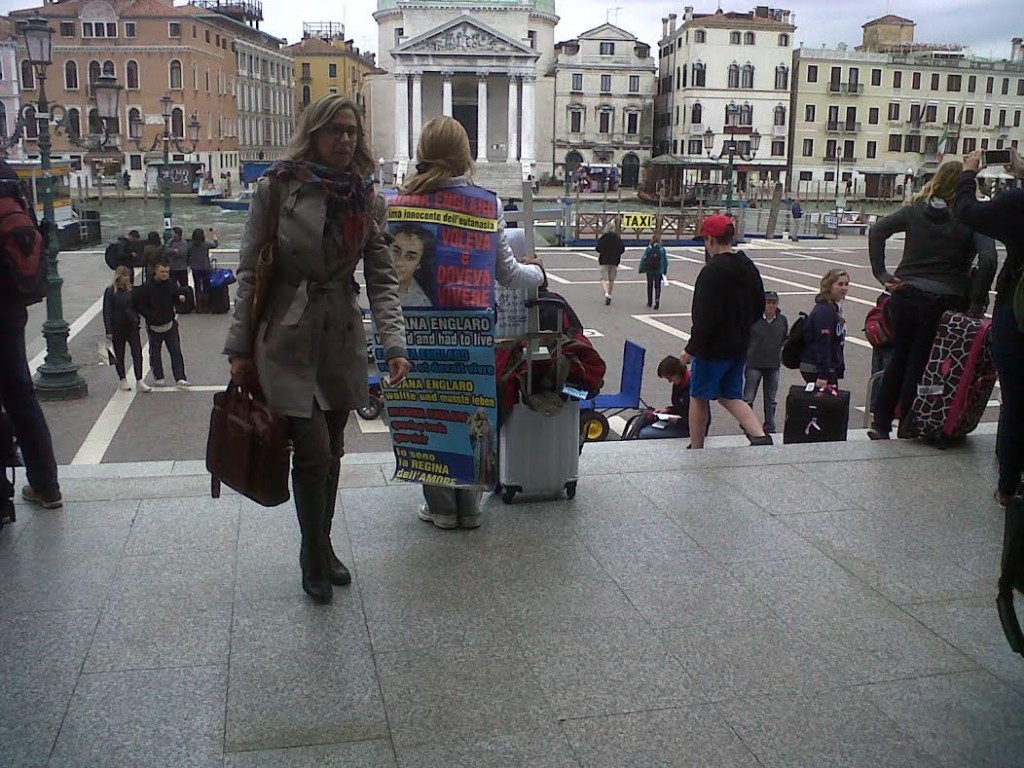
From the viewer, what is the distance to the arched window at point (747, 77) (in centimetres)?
7600

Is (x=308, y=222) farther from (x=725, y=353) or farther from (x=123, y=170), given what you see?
(x=123, y=170)

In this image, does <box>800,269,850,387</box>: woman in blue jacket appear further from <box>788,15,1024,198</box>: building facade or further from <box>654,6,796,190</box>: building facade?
<box>788,15,1024,198</box>: building facade

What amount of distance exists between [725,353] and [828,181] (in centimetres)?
7693

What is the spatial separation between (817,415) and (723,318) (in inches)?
73.8

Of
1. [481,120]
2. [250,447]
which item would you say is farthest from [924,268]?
[481,120]

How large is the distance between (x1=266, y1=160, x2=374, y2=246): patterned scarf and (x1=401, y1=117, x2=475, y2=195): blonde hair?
74 cm

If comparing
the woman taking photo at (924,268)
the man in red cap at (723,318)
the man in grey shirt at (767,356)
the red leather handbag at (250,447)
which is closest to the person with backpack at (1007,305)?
the woman taking photo at (924,268)

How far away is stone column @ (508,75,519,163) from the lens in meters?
Result: 76.9

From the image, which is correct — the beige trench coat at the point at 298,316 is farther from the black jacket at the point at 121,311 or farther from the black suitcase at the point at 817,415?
the black jacket at the point at 121,311

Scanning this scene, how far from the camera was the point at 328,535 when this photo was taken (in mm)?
3846

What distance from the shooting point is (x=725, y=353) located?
618 cm

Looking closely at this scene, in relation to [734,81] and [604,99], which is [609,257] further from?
[604,99]

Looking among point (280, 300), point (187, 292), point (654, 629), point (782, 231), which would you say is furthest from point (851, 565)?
point (782, 231)

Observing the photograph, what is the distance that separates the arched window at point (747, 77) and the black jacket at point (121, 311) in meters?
70.3
